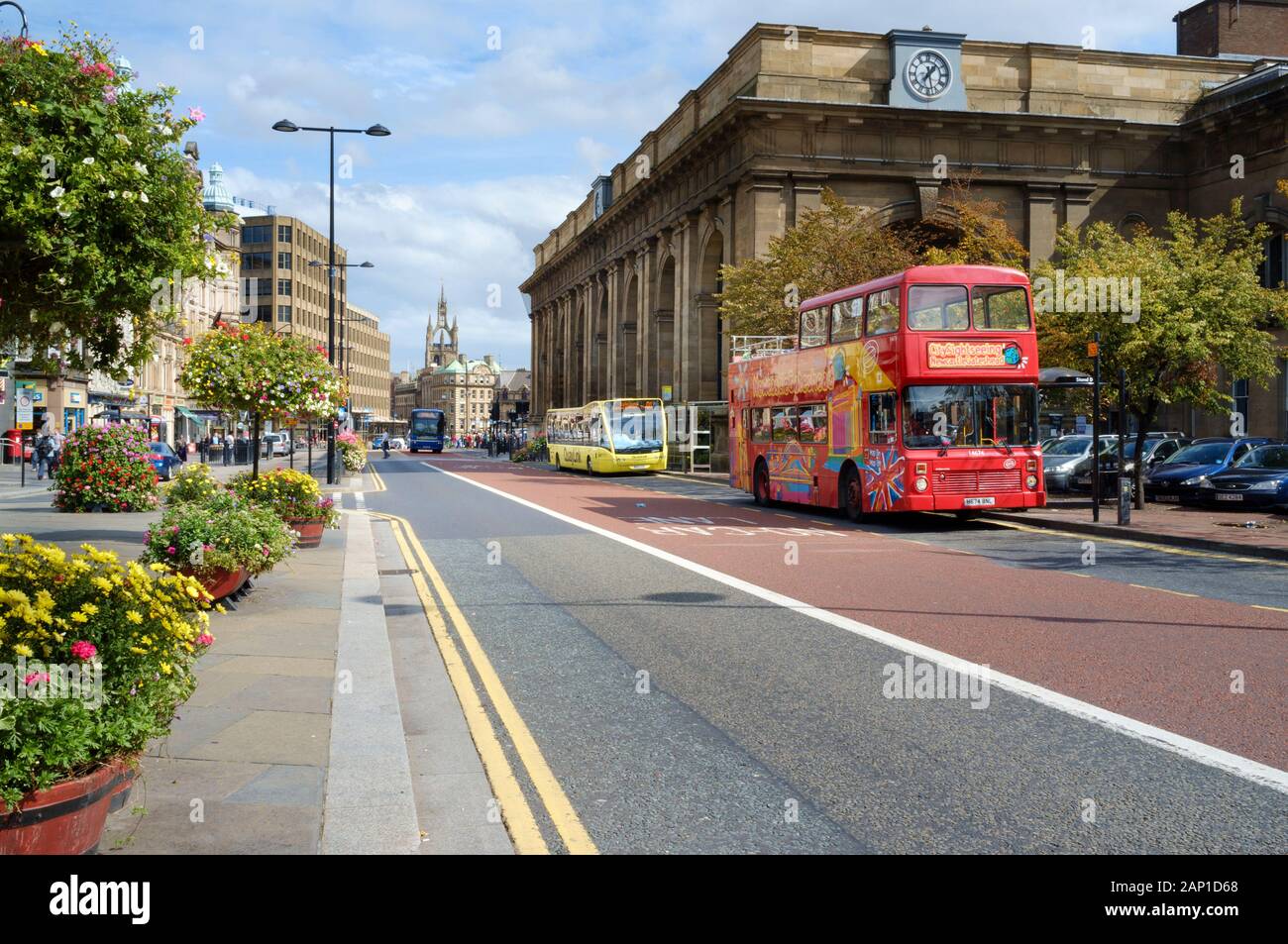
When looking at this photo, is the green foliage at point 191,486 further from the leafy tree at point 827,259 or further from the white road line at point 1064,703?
the leafy tree at point 827,259

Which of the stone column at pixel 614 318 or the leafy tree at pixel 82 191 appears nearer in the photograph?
the leafy tree at pixel 82 191

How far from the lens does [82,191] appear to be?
748 centimetres

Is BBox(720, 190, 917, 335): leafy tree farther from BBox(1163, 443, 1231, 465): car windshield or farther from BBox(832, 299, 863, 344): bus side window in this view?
BBox(832, 299, 863, 344): bus side window

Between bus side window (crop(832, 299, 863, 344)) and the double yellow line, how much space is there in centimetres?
1258

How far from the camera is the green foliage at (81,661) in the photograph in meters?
3.99

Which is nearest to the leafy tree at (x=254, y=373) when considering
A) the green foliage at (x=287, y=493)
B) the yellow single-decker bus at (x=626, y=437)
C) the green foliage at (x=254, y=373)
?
the green foliage at (x=254, y=373)

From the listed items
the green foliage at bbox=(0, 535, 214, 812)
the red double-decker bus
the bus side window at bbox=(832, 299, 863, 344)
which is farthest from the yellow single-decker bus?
the green foliage at bbox=(0, 535, 214, 812)

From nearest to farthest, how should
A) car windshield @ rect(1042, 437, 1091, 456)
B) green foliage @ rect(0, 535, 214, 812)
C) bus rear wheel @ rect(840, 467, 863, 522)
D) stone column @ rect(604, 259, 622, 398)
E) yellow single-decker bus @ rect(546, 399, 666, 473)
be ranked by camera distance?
1. green foliage @ rect(0, 535, 214, 812)
2. bus rear wheel @ rect(840, 467, 863, 522)
3. car windshield @ rect(1042, 437, 1091, 456)
4. yellow single-decker bus @ rect(546, 399, 666, 473)
5. stone column @ rect(604, 259, 622, 398)

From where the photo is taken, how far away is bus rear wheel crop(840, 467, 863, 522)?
21938 mm

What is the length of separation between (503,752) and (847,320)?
17.3 metres

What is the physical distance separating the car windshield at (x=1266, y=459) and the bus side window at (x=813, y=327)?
31.7 ft

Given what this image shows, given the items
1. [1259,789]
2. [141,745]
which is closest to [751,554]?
[1259,789]

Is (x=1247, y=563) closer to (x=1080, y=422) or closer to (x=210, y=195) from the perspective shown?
(x=1080, y=422)

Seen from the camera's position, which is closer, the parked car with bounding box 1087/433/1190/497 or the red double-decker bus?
the red double-decker bus
